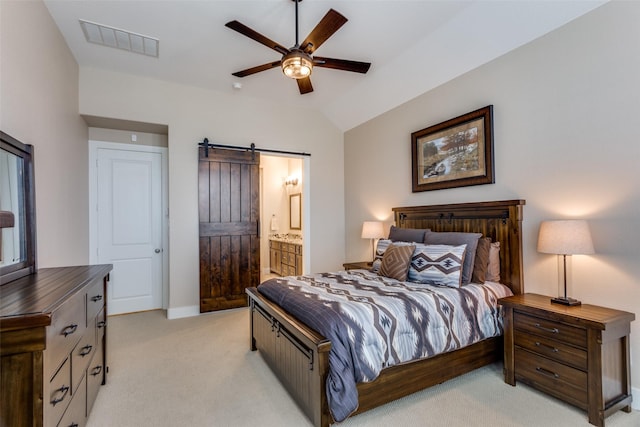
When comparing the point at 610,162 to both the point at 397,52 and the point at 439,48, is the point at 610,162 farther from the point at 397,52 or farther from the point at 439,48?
the point at 397,52

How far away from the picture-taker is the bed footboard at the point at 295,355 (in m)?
1.85

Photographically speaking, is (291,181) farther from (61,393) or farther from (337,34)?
(61,393)

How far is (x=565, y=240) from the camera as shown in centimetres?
222

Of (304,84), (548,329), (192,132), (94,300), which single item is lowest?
(548,329)

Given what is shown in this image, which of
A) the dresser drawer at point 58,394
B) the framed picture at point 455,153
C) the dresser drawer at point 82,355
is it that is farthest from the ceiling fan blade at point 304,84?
the dresser drawer at point 58,394

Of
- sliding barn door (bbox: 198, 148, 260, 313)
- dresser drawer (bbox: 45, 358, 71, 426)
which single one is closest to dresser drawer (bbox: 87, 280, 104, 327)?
dresser drawer (bbox: 45, 358, 71, 426)

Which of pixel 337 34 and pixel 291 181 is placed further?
pixel 291 181

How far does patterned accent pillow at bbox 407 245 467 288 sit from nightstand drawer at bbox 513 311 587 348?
497 millimetres

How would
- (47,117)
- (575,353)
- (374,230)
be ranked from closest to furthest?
(575,353) → (47,117) → (374,230)

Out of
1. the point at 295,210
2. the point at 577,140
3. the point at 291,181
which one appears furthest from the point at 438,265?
the point at 291,181

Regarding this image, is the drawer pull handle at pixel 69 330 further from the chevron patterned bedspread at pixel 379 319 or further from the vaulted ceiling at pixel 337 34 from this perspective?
the vaulted ceiling at pixel 337 34

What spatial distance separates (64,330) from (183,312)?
116 inches

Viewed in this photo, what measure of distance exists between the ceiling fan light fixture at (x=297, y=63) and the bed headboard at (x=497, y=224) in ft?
6.81

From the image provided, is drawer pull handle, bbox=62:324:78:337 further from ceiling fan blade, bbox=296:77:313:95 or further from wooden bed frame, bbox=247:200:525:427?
ceiling fan blade, bbox=296:77:313:95
